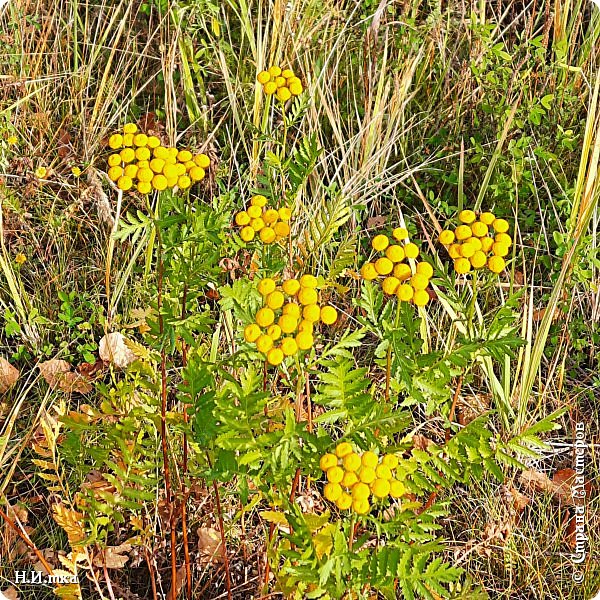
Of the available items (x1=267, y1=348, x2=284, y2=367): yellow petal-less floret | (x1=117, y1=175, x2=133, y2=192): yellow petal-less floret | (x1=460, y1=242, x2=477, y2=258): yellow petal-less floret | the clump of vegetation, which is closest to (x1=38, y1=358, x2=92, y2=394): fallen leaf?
the clump of vegetation

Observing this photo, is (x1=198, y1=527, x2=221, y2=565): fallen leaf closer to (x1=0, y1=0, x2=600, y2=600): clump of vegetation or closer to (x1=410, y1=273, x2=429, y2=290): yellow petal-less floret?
(x1=0, y1=0, x2=600, y2=600): clump of vegetation

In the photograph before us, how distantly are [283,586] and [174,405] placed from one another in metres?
0.75

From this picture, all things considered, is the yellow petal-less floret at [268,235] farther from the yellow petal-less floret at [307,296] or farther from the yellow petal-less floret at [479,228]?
the yellow petal-less floret at [479,228]

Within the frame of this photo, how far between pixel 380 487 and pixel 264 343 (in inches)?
10.4

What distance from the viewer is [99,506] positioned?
149 cm

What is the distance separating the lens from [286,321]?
1.17 meters

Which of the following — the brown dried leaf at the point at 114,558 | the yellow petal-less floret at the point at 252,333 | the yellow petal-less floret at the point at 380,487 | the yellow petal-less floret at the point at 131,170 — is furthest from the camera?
the brown dried leaf at the point at 114,558

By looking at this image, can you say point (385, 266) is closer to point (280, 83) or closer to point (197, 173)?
point (197, 173)

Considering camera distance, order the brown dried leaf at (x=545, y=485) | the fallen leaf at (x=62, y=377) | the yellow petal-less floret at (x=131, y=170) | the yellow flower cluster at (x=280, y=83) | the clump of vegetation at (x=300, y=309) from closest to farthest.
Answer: the clump of vegetation at (x=300, y=309) < the yellow petal-less floret at (x=131, y=170) < the yellow flower cluster at (x=280, y=83) < the brown dried leaf at (x=545, y=485) < the fallen leaf at (x=62, y=377)

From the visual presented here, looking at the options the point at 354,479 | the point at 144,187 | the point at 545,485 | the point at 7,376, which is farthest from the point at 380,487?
the point at 7,376

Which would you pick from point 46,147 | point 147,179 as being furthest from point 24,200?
point 147,179

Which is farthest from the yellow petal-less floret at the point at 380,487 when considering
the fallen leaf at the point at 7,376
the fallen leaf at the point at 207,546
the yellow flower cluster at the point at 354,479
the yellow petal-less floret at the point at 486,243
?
the fallen leaf at the point at 7,376

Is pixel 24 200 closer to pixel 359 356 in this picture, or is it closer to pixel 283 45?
pixel 283 45

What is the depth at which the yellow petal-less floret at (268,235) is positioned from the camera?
1392 millimetres
